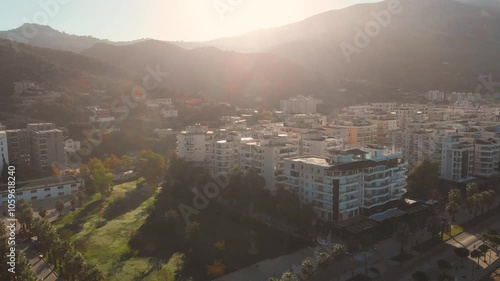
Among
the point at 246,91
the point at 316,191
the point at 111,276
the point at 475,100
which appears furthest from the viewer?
the point at 246,91

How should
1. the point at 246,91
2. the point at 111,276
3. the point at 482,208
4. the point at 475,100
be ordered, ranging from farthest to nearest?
the point at 246,91 < the point at 475,100 < the point at 482,208 < the point at 111,276

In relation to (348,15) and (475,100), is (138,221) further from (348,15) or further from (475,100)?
(348,15)

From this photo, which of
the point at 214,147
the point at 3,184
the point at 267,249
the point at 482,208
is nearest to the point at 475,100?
the point at 482,208

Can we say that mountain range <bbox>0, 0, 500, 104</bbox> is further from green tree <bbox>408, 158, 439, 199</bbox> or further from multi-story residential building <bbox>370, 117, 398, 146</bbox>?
green tree <bbox>408, 158, 439, 199</bbox>

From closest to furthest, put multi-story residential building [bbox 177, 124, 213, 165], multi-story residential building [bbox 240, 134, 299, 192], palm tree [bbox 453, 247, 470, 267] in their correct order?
palm tree [bbox 453, 247, 470, 267]
multi-story residential building [bbox 240, 134, 299, 192]
multi-story residential building [bbox 177, 124, 213, 165]

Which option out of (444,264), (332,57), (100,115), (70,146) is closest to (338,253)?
(444,264)

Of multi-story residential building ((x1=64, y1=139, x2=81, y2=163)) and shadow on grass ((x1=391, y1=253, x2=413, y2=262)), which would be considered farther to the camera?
multi-story residential building ((x1=64, y1=139, x2=81, y2=163))

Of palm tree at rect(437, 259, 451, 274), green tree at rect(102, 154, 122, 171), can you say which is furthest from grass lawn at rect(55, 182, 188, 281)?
palm tree at rect(437, 259, 451, 274)

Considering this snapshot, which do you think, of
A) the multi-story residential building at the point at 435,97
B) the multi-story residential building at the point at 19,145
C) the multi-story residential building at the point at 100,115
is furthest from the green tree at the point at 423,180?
the multi-story residential building at the point at 435,97
